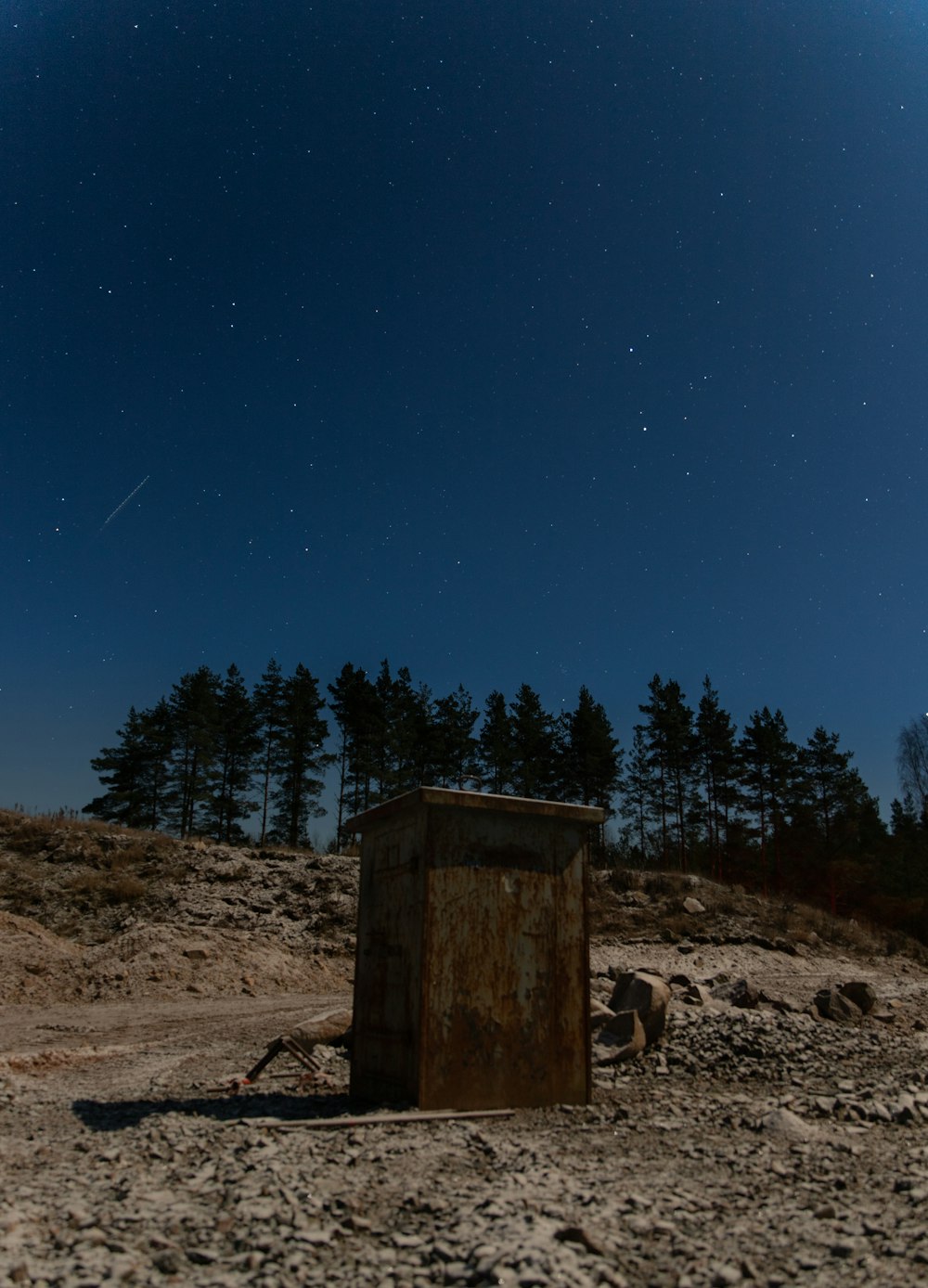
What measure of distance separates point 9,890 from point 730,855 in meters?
35.6

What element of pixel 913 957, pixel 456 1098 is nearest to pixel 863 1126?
pixel 456 1098

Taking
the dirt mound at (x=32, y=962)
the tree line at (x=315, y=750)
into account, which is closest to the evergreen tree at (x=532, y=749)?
the tree line at (x=315, y=750)

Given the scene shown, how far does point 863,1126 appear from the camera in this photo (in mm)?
7113

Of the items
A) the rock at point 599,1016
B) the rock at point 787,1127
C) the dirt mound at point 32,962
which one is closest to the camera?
the rock at point 787,1127

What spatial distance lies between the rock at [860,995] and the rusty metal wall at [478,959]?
960cm

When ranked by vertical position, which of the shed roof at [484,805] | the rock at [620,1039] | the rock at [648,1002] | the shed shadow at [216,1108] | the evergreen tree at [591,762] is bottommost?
the shed shadow at [216,1108]

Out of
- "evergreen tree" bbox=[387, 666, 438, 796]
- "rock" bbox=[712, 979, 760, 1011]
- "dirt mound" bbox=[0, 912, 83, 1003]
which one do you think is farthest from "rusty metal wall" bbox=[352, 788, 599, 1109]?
"evergreen tree" bbox=[387, 666, 438, 796]

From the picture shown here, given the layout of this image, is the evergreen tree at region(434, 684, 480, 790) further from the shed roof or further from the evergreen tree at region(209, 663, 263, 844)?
the shed roof

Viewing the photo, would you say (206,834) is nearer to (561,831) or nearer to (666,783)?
(666,783)

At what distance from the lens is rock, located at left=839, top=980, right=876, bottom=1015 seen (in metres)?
14.7

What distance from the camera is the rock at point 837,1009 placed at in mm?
13836

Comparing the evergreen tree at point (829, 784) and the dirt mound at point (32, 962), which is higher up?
the evergreen tree at point (829, 784)

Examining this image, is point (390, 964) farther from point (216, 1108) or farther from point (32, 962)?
point (32, 962)

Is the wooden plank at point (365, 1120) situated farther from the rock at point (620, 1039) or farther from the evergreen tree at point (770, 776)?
the evergreen tree at point (770, 776)
